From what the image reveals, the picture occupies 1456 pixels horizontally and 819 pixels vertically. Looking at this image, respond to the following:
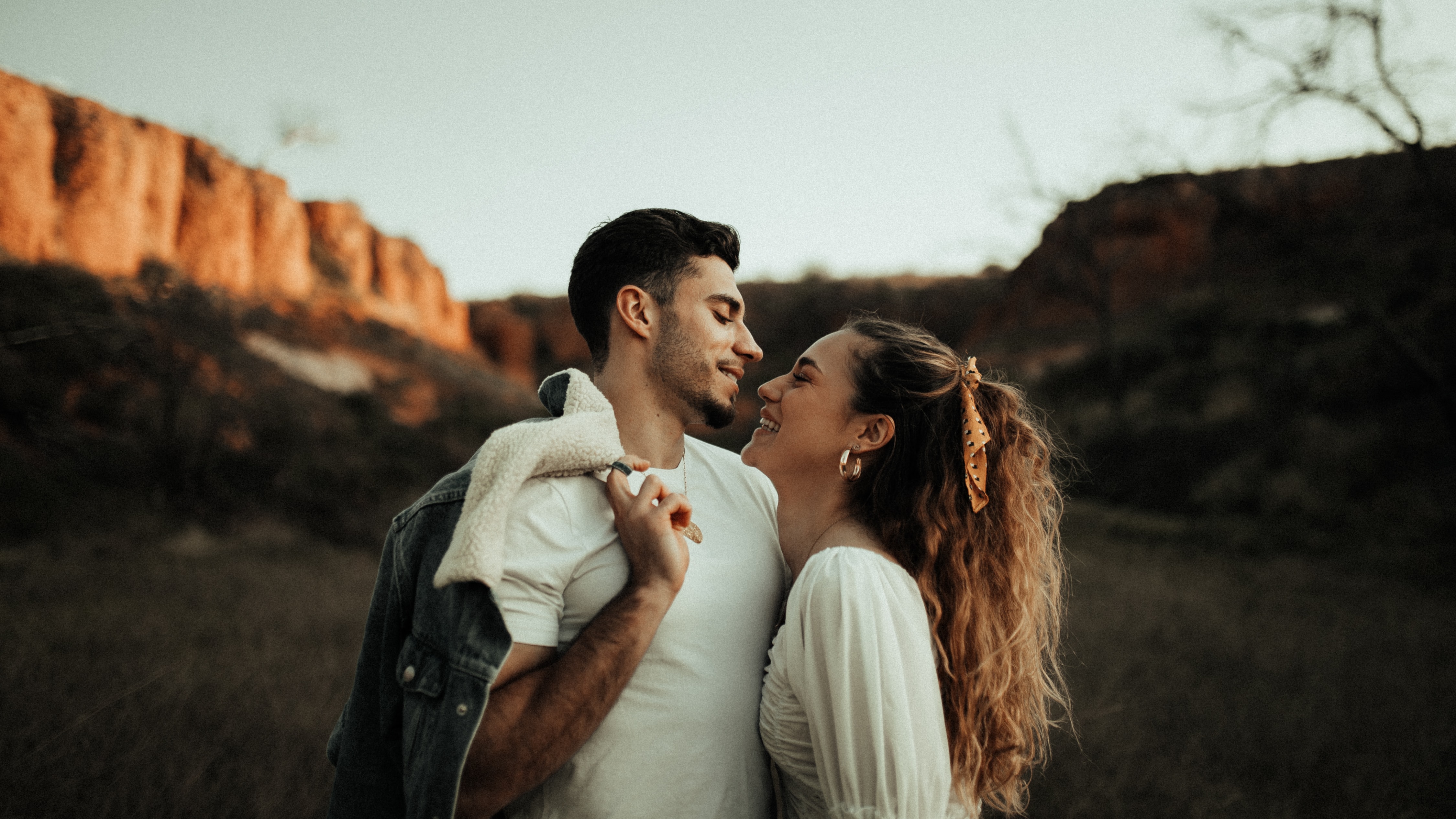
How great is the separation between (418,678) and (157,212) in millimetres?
28351

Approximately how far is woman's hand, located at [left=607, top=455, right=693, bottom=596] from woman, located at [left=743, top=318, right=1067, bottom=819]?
298 mm

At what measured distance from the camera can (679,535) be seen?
1.91 m

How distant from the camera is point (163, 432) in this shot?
473 inches

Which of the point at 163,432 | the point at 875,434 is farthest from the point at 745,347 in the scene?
the point at 163,432

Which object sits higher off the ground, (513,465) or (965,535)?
(513,465)

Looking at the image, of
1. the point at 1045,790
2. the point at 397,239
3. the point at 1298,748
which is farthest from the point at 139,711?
the point at 397,239

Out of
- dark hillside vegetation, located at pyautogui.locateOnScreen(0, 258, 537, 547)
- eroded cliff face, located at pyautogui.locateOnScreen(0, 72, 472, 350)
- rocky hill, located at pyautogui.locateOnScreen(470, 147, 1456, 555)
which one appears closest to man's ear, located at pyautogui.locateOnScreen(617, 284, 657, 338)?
rocky hill, located at pyautogui.locateOnScreen(470, 147, 1456, 555)

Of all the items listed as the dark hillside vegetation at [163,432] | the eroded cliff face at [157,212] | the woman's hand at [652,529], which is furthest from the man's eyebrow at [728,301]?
the eroded cliff face at [157,212]

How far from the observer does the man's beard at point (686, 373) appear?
8.11ft

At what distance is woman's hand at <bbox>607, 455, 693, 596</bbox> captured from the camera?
1812 millimetres

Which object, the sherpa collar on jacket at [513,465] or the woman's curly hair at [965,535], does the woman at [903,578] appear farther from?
the sherpa collar on jacket at [513,465]

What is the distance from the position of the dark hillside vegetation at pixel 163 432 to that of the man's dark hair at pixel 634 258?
32.3 ft

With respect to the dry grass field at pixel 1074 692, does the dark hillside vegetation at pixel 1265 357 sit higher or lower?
higher

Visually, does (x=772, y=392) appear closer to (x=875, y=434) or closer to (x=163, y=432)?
(x=875, y=434)
